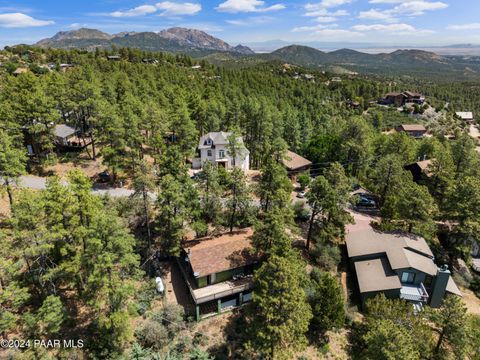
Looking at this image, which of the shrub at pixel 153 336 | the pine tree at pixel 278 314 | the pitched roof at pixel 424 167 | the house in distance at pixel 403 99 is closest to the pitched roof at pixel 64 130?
the shrub at pixel 153 336

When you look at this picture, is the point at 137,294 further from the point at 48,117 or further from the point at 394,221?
the point at 394,221

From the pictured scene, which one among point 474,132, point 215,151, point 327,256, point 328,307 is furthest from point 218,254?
point 474,132

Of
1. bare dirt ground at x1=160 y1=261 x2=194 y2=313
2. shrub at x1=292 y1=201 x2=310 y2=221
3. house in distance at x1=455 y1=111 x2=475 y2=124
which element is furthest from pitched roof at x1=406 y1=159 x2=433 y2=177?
house in distance at x1=455 y1=111 x2=475 y2=124

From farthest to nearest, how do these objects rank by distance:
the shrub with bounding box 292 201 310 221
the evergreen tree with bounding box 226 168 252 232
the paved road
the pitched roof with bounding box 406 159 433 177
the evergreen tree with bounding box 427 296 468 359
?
1. the paved road
2. the pitched roof with bounding box 406 159 433 177
3. the shrub with bounding box 292 201 310 221
4. the evergreen tree with bounding box 226 168 252 232
5. the evergreen tree with bounding box 427 296 468 359

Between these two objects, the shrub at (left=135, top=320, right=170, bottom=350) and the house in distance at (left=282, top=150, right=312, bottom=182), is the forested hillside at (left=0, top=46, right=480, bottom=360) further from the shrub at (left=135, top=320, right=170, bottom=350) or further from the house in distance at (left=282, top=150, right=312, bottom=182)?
the house in distance at (left=282, top=150, right=312, bottom=182)

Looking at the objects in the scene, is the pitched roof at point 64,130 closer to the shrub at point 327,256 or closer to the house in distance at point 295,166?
the house in distance at point 295,166

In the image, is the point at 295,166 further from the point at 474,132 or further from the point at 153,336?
the point at 474,132

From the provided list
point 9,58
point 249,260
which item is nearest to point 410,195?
point 249,260
